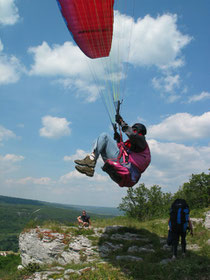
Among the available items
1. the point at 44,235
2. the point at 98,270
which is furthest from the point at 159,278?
the point at 44,235

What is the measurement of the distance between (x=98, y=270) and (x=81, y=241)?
358 cm

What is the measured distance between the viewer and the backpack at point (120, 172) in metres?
5.14

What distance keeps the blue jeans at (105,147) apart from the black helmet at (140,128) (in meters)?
0.67

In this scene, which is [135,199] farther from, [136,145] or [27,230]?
[136,145]

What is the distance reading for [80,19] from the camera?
19.8ft

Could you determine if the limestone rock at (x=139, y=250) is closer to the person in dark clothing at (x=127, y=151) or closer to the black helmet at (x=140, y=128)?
the person in dark clothing at (x=127, y=151)

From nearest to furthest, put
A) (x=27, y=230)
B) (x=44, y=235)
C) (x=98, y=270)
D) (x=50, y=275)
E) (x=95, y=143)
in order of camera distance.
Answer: (x=95, y=143) → (x=98, y=270) → (x=50, y=275) → (x=44, y=235) → (x=27, y=230)

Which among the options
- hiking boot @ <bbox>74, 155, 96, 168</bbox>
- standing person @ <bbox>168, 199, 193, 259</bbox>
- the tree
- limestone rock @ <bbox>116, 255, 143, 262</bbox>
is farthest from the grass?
the tree

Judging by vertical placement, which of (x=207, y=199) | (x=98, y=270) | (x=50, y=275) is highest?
(x=207, y=199)

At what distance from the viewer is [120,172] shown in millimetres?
5145

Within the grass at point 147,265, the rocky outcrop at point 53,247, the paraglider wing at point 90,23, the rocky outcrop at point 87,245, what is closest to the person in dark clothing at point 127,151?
the paraglider wing at point 90,23

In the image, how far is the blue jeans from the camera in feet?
17.4

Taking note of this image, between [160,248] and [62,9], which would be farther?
[160,248]

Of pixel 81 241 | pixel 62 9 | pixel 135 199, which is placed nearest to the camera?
pixel 62 9
